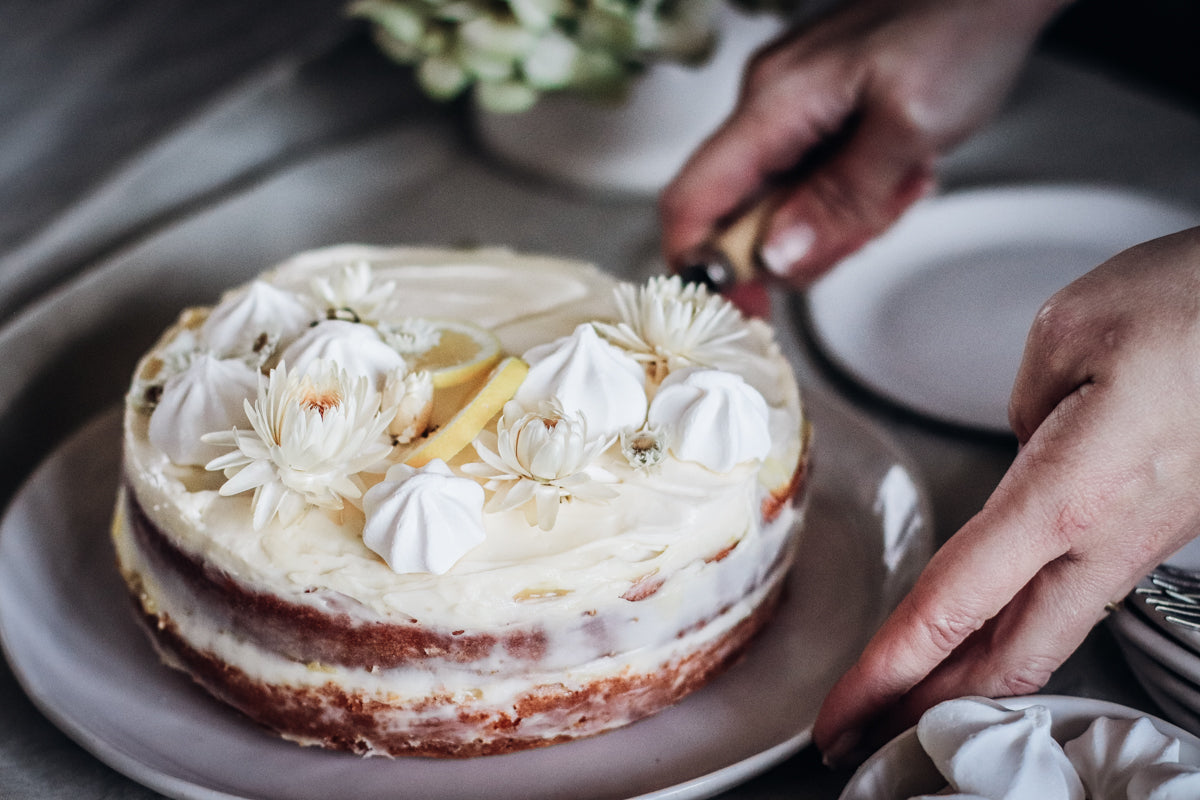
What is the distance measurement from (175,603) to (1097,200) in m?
1.51

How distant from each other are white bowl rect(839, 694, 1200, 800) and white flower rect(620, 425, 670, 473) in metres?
0.31

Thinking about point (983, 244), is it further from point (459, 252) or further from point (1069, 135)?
point (459, 252)

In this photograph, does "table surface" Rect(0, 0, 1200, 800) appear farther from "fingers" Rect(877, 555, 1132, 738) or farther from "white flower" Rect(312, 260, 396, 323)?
"white flower" Rect(312, 260, 396, 323)

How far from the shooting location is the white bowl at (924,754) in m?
0.78

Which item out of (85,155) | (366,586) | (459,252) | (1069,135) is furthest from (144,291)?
(1069,135)

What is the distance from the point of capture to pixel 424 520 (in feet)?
2.82

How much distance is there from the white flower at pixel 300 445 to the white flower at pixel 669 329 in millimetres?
278

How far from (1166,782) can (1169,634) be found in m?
0.21

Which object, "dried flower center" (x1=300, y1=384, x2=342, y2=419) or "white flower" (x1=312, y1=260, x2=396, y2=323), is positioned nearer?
"dried flower center" (x1=300, y1=384, x2=342, y2=419)

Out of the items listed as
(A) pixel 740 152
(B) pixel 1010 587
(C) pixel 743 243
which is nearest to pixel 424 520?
(B) pixel 1010 587

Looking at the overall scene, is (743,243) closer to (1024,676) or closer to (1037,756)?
(1024,676)

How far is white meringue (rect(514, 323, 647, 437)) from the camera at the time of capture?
98cm

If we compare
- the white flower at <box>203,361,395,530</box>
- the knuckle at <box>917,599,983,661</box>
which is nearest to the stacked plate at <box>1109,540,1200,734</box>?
the knuckle at <box>917,599,983,661</box>

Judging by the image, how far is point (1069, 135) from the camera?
2.03 metres
